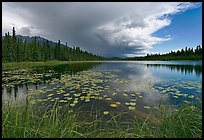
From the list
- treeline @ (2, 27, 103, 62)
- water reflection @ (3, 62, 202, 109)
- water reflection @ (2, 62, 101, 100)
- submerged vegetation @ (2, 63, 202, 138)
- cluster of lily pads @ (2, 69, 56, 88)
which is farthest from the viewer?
treeline @ (2, 27, 103, 62)

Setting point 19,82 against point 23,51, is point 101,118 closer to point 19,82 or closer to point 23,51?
point 19,82

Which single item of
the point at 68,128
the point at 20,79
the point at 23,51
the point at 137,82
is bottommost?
the point at 137,82

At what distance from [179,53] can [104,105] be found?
298 ft

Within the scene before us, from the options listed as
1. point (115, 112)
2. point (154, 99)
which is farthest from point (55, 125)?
point (154, 99)

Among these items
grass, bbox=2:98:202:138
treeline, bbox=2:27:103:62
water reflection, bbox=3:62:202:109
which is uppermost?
treeline, bbox=2:27:103:62

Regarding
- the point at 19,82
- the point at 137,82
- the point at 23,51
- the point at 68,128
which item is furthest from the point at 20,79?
the point at 23,51

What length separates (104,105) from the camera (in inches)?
212

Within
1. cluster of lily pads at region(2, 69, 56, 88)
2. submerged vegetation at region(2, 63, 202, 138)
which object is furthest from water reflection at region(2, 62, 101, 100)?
submerged vegetation at region(2, 63, 202, 138)

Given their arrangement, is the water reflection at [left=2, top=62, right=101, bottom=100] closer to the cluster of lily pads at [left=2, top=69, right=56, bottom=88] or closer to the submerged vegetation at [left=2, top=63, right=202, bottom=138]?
the cluster of lily pads at [left=2, top=69, right=56, bottom=88]

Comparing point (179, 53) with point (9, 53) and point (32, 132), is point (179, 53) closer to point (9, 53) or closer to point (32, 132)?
point (9, 53)

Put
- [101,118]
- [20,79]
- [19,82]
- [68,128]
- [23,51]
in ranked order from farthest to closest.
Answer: [23,51] → [20,79] → [19,82] → [101,118] → [68,128]

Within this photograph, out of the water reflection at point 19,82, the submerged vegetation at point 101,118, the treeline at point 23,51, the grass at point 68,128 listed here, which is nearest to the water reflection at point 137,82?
the water reflection at point 19,82

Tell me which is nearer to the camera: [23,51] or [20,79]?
[20,79]

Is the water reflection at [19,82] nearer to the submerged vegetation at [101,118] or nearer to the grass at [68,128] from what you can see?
the submerged vegetation at [101,118]
